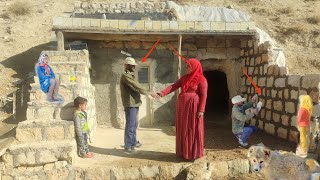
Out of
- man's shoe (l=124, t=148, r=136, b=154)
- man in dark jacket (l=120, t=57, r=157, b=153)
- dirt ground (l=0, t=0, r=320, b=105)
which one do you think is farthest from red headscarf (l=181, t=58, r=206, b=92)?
dirt ground (l=0, t=0, r=320, b=105)

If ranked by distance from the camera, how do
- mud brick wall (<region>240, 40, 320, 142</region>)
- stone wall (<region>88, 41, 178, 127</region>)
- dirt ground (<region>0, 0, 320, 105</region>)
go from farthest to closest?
dirt ground (<region>0, 0, 320, 105</region>), stone wall (<region>88, 41, 178, 127</region>), mud brick wall (<region>240, 40, 320, 142</region>)

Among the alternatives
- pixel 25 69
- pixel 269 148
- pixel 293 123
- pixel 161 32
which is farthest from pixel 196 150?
pixel 25 69

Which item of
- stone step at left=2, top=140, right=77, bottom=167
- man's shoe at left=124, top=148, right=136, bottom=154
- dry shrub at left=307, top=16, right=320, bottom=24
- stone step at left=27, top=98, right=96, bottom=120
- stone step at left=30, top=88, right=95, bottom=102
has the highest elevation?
dry shrub at left=307, top=16, right=320, bottom=24

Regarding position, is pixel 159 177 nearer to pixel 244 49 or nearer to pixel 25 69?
pixel 244 49

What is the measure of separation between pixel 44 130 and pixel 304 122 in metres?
4.55

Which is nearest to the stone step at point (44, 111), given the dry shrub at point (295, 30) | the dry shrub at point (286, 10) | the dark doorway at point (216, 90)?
the dark doorway at point (216, 90)

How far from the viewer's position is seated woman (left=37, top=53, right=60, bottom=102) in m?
5.47

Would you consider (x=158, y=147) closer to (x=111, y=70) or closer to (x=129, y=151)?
(x=129, y=151)

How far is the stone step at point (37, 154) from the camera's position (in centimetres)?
447

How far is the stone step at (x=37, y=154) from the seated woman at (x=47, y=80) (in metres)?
1.06

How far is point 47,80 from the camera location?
228 inches

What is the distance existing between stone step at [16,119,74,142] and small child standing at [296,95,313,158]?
13.3ft

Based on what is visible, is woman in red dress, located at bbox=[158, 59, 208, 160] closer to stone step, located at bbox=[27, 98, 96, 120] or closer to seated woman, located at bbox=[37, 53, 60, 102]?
stone step, located at bbox=[27, 98, 96, 120]

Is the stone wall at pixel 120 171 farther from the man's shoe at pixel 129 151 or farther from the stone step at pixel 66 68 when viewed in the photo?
the stone step at pixel 66 68
